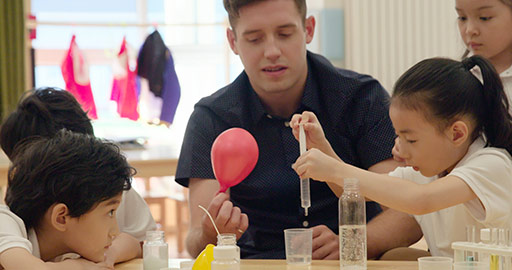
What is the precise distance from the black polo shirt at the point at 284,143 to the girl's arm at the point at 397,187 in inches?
21.3

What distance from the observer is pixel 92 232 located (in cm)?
145

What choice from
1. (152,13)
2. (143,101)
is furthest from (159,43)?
(152,13)

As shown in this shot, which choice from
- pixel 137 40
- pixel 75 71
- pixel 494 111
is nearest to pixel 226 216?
pixel 494 111

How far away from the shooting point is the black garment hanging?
16.7ft

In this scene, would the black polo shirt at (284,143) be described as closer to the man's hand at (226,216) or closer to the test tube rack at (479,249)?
the man's hand at (226,216)

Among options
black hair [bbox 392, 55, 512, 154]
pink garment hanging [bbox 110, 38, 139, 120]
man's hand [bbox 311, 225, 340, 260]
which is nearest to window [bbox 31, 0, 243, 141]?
pink garment hanging [bbox 110, 38, 139, 120]

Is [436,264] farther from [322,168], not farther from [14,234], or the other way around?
[14,234]

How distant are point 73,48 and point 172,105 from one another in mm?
917

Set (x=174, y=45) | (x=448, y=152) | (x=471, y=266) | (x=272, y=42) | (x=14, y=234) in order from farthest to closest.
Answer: (x=174, y=45) → (x=272, y=42) → (x=448, y=152) → (x=14, y=234) → (x=471, y=266)

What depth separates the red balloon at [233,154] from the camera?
5.35ft

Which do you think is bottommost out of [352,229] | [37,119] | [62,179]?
[352,229]

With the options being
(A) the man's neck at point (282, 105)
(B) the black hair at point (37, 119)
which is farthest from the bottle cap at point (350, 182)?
(B) the black hair at point (37, 119)

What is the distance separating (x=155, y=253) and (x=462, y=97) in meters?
0.81

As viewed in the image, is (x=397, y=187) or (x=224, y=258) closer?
(x=224, y=258)
